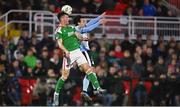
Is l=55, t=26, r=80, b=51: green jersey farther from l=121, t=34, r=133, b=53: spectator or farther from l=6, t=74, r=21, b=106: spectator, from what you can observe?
l=121, t=34, r=133, b=53: spectator

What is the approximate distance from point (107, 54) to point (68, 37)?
834 cm

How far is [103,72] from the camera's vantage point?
24859mm

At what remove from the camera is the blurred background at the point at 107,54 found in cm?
2439

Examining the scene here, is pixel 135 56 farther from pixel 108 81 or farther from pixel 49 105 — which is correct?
pixel 49 105

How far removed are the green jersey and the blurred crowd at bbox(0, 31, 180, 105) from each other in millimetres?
5985

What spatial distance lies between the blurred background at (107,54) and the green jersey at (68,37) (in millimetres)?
4800

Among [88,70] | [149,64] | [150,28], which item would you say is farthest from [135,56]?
[88,70]

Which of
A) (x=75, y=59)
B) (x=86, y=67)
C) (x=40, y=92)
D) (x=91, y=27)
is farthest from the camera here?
(x=40, y=92)

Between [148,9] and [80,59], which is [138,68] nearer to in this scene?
[148,9]

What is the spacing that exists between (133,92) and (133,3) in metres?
4.36

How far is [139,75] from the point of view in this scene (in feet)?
83.9

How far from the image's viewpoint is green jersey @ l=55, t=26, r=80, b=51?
685 inches

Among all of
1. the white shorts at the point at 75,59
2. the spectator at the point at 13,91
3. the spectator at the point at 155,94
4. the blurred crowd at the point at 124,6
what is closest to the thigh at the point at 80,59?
the white shorts at the point at 75,59

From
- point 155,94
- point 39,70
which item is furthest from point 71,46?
→ point 155,94
